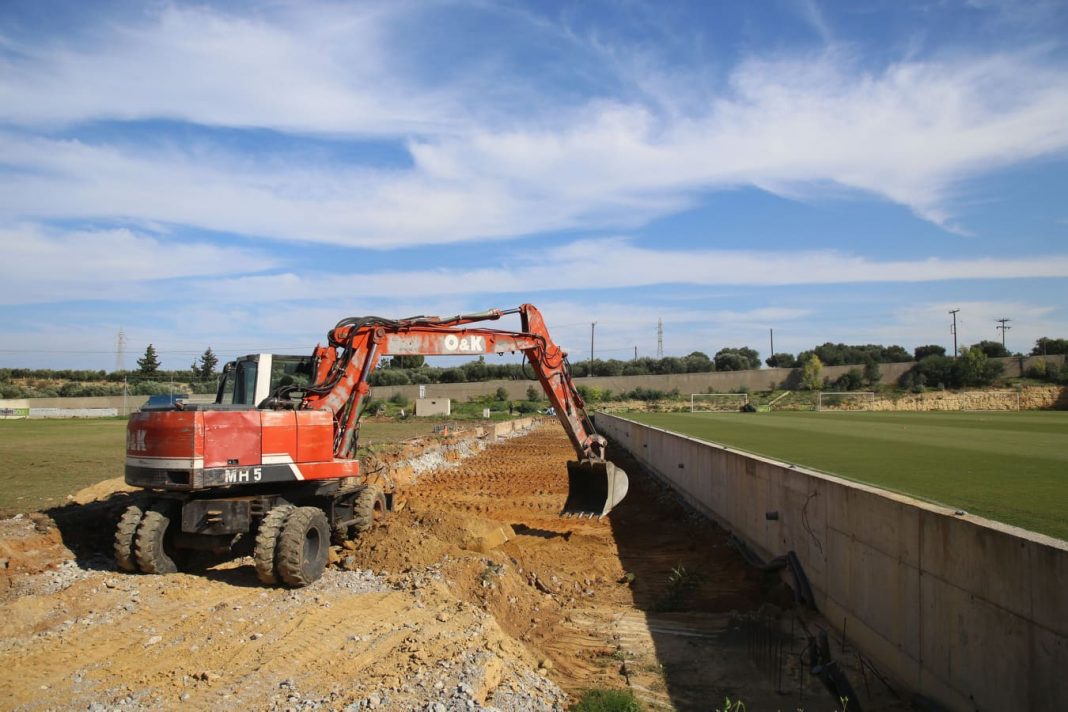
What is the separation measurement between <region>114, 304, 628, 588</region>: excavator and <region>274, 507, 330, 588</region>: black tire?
0.02m

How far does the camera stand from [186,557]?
34.9 ft

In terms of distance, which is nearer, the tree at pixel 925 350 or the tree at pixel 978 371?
the tree at pixel 978 371

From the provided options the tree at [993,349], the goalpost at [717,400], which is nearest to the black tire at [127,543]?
the goalpost at [717,400]

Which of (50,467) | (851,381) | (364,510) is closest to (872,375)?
(851,381)

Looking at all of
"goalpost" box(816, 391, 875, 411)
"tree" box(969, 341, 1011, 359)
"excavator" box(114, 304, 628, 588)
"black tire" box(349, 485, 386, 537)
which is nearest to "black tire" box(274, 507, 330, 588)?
"excavator" box(114, 304, 628, 588)

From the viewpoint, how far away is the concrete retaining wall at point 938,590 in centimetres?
462

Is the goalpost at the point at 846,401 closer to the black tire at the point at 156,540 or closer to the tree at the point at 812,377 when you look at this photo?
the tree at the point at 812,377

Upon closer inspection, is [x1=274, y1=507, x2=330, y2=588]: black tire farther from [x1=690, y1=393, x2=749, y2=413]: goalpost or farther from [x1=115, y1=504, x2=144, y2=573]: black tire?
[x1=690, y1=393, x2=749, y2=413]: goalpost

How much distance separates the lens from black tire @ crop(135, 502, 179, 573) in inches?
377

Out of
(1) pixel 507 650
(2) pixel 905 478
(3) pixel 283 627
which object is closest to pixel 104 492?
(3) pixel 283 627

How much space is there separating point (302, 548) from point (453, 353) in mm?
4755

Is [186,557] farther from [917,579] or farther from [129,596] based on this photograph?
[917,579]

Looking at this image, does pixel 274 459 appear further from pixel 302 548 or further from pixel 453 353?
pixel 453 353

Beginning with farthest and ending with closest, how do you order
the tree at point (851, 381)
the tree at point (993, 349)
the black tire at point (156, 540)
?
the tree at point (993, 349) → the tree at point (851, 381) → the black tire at point (156, 540)
